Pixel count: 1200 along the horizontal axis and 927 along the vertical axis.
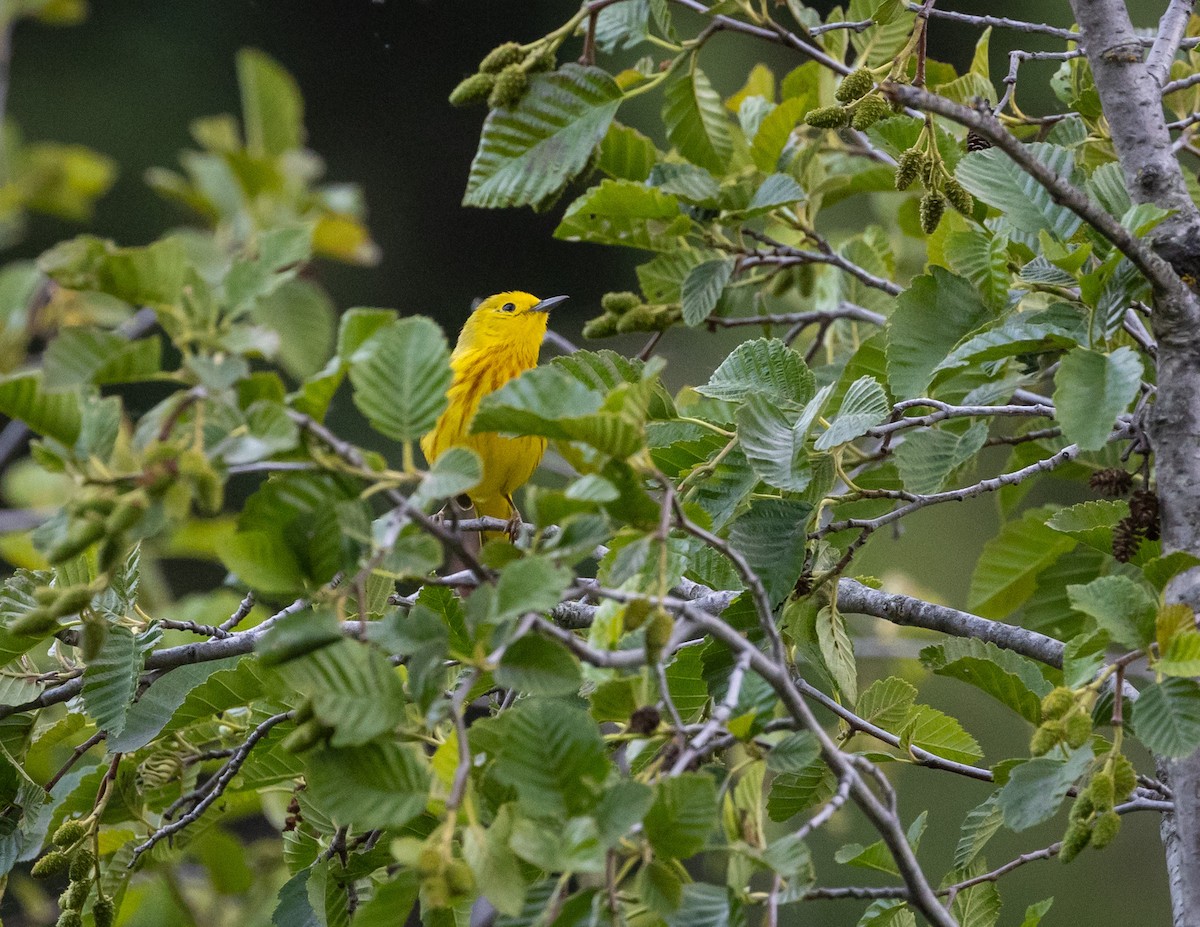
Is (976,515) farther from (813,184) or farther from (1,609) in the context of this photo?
(1,609)

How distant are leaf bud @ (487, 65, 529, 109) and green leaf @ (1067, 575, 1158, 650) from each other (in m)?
1.00

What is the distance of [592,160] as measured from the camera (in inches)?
80.1

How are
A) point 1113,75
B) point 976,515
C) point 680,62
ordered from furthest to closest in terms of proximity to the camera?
point 976,515
point 680,62
point 1113,75

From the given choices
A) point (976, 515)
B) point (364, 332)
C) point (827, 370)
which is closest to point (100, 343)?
point (364, 332)

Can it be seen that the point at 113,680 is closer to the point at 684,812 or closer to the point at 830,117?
the point at 684,812

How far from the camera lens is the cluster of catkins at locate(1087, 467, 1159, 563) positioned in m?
1.57

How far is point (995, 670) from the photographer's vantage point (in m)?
1.67

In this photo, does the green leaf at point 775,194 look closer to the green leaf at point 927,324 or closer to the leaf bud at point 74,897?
the green leaf at point 927,324

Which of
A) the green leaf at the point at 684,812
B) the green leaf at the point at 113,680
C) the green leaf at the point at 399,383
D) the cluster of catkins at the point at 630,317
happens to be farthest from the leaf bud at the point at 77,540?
the cluster of catkins at the point at 630,317

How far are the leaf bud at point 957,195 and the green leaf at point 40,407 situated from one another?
43.5 inches

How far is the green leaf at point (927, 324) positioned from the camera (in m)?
A: 1.72

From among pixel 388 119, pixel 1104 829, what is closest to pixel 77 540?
pixel 1104 829

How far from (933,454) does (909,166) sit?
40 cm

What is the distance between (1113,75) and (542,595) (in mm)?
1083
